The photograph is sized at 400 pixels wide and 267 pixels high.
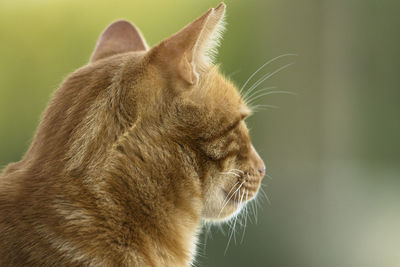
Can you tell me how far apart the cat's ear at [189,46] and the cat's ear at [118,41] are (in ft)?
0.97

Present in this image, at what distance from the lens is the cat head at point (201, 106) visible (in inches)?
44.1

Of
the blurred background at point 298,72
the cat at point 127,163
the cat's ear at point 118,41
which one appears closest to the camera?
the cat at point 127,163

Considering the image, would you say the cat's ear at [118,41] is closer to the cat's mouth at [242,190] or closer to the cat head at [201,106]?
the cat head at [201,106]

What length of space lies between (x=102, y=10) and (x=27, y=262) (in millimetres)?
3992

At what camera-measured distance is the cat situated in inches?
41.5

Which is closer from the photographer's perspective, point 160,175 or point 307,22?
point 160,175

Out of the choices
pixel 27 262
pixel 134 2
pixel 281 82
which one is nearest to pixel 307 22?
pixel 281 82

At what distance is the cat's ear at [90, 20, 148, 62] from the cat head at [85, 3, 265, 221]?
0.21m

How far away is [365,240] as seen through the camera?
13.1 ft

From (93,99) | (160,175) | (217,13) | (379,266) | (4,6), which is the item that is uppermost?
(217,13)

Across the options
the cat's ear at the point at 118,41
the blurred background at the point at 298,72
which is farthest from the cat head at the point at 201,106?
the blurred background at the point at 298,72

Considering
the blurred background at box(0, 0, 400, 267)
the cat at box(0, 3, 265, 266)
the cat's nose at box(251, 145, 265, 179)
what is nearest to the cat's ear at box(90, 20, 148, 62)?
the cat at box(0, 3, 265, 266)

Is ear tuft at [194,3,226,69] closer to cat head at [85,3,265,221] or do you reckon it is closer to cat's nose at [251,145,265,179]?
cat head at [85,3,265,221]

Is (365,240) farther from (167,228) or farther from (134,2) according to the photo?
(167,228)
